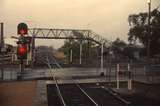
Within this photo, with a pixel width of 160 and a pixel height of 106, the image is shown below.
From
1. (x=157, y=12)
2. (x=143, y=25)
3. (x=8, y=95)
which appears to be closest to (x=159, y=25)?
(x=157, y=12)

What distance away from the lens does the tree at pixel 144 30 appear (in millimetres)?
88250

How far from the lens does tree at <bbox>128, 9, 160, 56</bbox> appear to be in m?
88.2

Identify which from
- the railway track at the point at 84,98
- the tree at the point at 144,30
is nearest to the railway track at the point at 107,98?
the railway track at the point at 84,98

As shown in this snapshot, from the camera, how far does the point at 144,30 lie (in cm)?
9681

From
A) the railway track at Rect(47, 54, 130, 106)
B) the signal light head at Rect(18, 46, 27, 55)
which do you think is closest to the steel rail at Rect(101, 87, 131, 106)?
the railway track at Rect(47, 54, 130, 106)

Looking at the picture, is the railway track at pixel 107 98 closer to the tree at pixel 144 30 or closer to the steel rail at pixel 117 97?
the steel rail at pixel 117 97

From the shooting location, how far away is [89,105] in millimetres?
20297

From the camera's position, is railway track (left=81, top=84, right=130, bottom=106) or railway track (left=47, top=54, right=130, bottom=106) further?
railway track (left=47, top=54, right=130, bottom=106)

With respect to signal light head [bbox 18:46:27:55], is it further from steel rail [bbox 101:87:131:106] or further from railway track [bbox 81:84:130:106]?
steel rail [bbox 101:87:131:106]

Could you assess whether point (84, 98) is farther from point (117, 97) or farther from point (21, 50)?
point (21, 50)

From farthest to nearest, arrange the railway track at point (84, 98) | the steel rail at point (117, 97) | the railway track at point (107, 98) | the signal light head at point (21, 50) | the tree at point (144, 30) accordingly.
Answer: the tree at point (144, 30) → the signal light head at point (21, 50) → the railway track at point (84, 98) → the railway track at point (107, 98) → the steel rail at point (117, 97)

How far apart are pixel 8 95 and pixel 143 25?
7855 cm

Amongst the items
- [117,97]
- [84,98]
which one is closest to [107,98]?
[117,97]

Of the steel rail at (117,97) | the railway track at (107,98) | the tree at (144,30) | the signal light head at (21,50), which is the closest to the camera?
the steel rail at (117,97)
